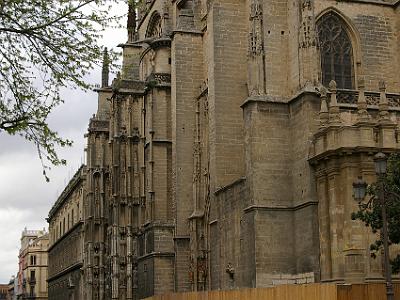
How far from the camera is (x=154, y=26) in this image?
4206cm

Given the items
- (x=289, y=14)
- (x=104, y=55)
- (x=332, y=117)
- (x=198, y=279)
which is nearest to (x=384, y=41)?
(x=289, y=14)

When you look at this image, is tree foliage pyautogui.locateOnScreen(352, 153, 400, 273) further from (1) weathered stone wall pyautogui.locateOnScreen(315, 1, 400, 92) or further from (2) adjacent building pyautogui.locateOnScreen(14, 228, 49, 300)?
(2) adjacent building pyautogui.locateOnScreen(14, 228, 49, 300)

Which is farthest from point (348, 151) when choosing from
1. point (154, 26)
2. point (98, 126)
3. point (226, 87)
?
point (98, 126)

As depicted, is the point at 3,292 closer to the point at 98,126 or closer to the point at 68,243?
the point at 68,243

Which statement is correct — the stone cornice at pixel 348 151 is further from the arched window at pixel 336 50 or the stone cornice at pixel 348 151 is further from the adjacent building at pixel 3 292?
the adjacent building at pixel 3 292

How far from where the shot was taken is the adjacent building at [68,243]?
56.4 meters

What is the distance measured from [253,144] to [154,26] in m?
19.9

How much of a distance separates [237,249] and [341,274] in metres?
4.94

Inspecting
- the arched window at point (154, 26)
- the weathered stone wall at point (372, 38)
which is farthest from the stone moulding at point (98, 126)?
the weathered stone wall at point (372, 38)

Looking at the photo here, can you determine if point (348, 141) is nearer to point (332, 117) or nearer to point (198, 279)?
point (332, 117)

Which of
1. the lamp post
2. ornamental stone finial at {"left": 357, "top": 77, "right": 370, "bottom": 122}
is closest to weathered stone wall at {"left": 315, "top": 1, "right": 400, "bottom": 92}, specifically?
ornamental stone finial at {"left": 357, "top": 77, "right": 370, "bottom": 122}

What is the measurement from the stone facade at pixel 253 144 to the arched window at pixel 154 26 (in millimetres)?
2142

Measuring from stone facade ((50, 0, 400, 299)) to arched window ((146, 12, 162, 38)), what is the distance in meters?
2.14

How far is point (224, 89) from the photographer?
91.7 feet
